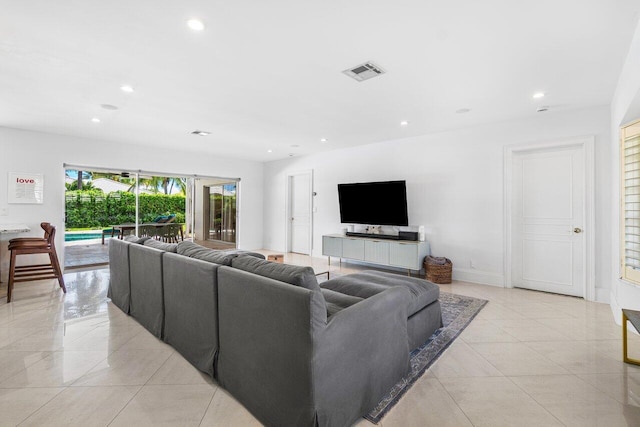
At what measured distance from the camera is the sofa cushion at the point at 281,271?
64.0 inches

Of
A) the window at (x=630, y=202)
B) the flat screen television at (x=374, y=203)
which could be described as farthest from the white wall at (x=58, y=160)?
the window at (x=630, y=202)

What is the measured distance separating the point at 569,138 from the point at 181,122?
535 centimetres

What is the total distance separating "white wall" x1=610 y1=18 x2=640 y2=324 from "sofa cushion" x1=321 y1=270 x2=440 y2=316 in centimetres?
189

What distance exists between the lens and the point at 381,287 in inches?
103

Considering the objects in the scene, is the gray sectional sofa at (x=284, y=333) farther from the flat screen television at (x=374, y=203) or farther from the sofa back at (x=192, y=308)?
the flat screen television at (x=374, y=203)

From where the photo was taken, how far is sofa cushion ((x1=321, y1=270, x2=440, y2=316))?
252 centimetres

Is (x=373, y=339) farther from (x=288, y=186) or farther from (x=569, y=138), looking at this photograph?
(x=288, y=186)

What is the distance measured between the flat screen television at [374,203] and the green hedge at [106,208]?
4.09 meters

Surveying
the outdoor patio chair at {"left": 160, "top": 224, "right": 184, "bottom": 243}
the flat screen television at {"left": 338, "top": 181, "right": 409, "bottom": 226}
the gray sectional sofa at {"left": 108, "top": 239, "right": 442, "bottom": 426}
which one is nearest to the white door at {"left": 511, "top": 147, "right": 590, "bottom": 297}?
the flat screen television at {"left": 338, "top": 181, "right": 409, "bottom": 226}

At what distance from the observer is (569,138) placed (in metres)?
3.94

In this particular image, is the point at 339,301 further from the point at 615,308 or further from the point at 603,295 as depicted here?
the point at 603,295

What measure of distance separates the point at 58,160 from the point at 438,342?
6.45 metres

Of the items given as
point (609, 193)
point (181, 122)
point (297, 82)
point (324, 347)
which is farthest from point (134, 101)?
point (609, 193)

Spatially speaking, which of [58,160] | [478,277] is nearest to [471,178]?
[478,277]
